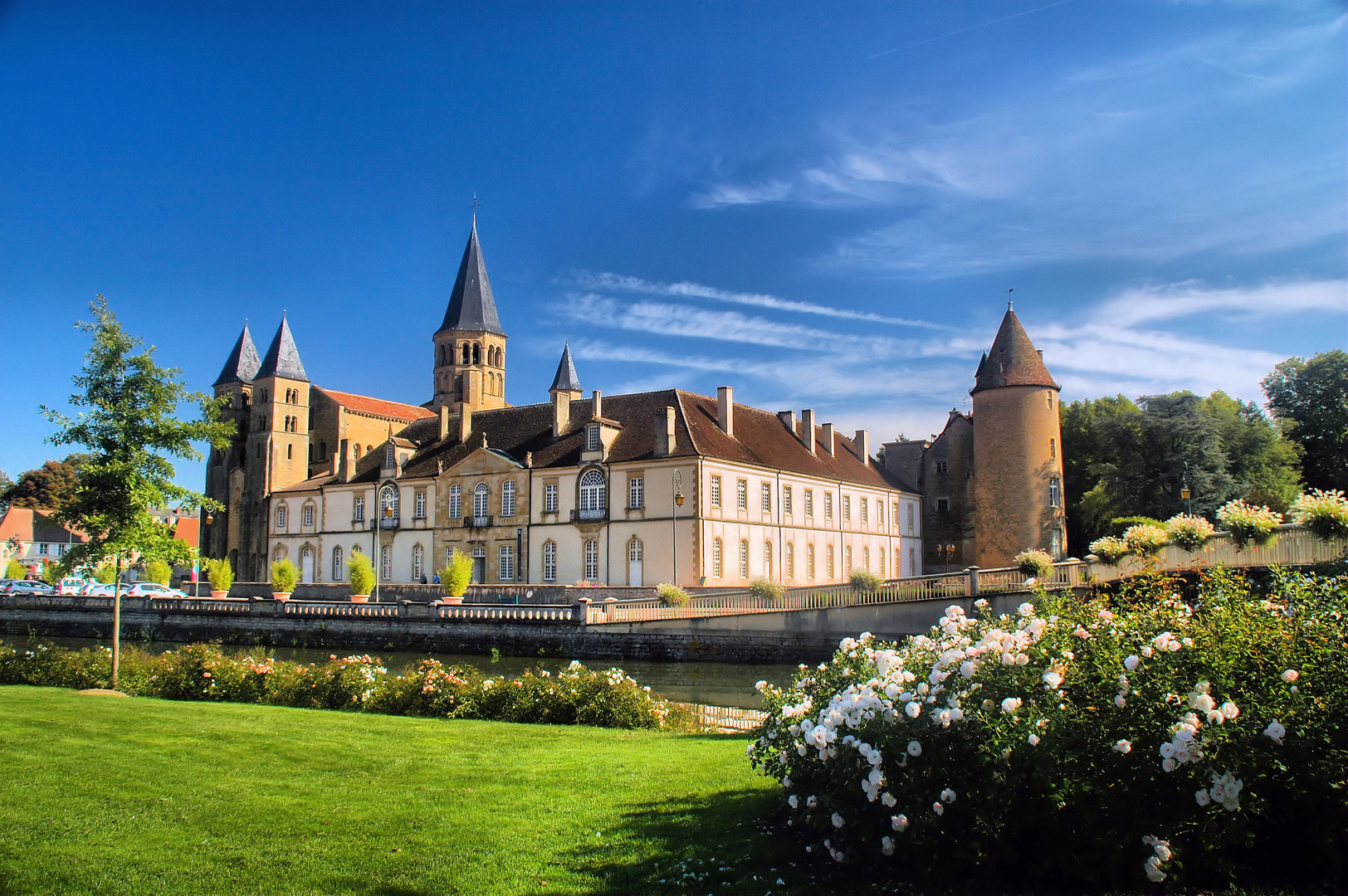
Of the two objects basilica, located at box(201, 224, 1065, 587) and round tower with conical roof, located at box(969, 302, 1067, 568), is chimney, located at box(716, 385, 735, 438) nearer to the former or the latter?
basilica, located at box(201, 224, 1065, 587)

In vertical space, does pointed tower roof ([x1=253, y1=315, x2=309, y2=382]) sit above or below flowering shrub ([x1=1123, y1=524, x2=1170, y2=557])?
above

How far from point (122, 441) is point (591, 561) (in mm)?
29529

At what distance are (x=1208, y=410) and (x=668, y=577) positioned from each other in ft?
98.1

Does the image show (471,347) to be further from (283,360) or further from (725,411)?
(725,411)

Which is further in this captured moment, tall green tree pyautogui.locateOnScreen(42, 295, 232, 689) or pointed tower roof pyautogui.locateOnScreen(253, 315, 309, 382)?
pointed tower roof pyautogui.locateOnScreen(253, 315, 309, 382)

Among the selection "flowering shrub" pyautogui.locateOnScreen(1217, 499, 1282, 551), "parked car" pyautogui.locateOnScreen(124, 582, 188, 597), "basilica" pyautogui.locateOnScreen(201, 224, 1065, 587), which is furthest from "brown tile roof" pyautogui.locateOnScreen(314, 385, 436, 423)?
"flowering shrub" pyautogui.locateOnScreen(1217, 499, 1282, 551)

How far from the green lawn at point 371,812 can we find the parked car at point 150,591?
38.8 meters

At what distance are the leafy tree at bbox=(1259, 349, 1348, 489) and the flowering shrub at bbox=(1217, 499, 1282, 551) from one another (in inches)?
1297

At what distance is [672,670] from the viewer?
28453mm

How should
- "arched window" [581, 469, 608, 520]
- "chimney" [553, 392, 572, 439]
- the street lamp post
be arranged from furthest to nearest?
"chimney" [553, 392, 572, 439]
"arched window" [581, 469, 608, 520]
the street lamp post

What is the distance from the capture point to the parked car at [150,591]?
151 feet

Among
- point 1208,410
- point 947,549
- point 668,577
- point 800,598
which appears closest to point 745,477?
point 668,577

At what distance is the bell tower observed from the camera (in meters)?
71.4

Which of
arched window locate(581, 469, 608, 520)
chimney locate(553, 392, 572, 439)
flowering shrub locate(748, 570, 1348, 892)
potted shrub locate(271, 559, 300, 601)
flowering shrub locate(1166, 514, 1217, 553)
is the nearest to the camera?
flowering shrub locate(748, 570, 1348, 892)
